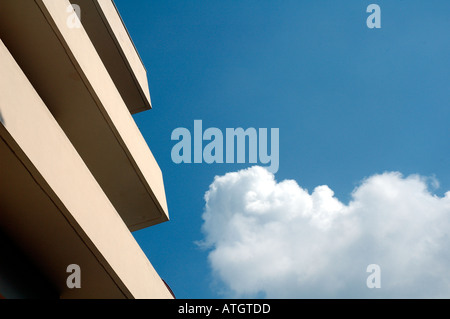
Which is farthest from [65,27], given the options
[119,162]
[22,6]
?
[119,162]

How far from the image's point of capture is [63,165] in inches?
205

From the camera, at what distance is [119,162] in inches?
339

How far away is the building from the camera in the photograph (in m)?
4.70

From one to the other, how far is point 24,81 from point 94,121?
299 centimetres

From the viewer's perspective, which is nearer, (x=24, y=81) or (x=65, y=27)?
(x=24, y=81)

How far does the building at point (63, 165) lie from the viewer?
470 cm

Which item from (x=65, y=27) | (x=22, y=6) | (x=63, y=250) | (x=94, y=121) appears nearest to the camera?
(x=63, y=250)
